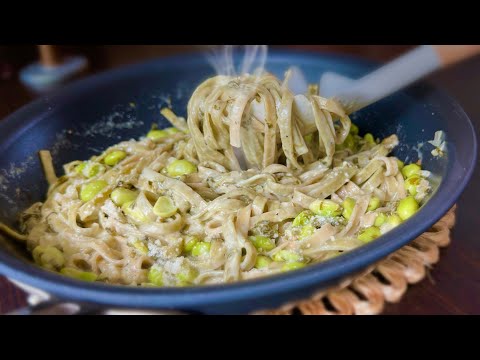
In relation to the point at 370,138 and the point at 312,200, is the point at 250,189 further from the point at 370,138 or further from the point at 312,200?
the point at 370,138

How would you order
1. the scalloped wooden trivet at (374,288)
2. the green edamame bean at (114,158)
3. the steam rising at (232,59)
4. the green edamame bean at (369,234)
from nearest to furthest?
the scalloped wooden trivet at (374,288)
the green edamame bean at (369,234)
the green edamame bean at (114,158)
the steam rising at (232,59)

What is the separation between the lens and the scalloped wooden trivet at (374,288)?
4.64 feet

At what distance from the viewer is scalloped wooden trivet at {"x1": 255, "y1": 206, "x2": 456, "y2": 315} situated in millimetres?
1415

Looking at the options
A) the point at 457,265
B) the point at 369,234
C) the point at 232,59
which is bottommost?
the point at 457,265

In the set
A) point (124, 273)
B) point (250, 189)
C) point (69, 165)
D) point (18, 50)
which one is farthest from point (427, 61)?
point (18, 50)

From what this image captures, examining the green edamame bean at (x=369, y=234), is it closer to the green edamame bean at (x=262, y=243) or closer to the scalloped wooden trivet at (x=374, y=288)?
the scalloped wooden trivet at (x=374, y=288)

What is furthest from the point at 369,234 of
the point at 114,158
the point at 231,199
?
the point at 114,158

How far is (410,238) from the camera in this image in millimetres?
1354

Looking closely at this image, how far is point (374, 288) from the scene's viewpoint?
146 centimetres

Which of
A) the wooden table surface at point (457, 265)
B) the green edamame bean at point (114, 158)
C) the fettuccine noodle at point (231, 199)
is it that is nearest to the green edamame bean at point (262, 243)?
the fettuccine noodle at point (231, 199)

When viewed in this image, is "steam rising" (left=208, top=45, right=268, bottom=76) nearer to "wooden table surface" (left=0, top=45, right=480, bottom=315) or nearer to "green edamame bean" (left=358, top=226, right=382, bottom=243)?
"wooden table surface" (left=0, top=45, right=480, bottom=315)

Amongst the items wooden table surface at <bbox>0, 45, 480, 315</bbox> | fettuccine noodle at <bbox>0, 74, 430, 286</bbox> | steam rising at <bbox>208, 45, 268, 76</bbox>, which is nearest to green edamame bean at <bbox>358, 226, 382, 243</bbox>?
fettuccine noodle at <bbox>0, 74, 430, 286</bbox>

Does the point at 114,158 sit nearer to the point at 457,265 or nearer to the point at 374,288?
the point at 374,288

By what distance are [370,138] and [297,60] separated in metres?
0.58
